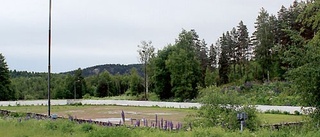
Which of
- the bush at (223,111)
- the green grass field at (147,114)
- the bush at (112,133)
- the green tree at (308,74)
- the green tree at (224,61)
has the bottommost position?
the green grass field at (147,114)

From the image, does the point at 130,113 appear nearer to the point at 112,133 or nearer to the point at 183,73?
the point at 183,73

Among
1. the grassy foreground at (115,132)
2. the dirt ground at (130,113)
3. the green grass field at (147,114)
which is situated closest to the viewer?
the grassy foreground at (115,132)

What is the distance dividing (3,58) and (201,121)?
79.3 m

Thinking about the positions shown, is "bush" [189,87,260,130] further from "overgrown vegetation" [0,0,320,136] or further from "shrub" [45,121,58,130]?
"shrub" [45,121,58,130]

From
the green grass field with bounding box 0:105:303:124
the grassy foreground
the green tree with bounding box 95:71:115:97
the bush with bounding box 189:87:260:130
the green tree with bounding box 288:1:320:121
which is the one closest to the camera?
the grassy foreground

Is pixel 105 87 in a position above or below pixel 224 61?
below

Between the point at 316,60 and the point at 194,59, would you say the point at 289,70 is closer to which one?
the point at 316,60

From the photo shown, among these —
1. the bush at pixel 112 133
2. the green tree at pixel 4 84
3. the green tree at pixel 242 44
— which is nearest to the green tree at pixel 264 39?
the green tree at pixel 242 44

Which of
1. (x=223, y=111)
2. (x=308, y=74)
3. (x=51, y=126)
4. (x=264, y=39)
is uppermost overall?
(x=264, y=39)

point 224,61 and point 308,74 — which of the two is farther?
point 224,61

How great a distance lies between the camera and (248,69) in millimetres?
80562

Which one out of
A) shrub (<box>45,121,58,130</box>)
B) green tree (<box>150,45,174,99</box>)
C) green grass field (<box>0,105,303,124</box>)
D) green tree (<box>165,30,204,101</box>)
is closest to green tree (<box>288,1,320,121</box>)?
shrub (<box>45,121,58,130</box>)

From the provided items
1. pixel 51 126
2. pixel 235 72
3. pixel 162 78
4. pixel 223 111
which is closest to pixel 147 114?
pixel 51 126

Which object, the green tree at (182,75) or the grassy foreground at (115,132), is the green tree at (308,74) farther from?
the green tree at (182,75)
